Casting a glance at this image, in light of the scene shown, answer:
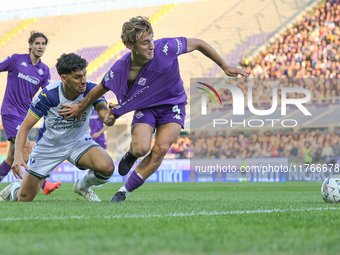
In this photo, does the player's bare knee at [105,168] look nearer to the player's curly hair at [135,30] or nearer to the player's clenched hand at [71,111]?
the player's clenched hand at [71,111]

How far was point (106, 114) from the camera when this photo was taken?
5148mm

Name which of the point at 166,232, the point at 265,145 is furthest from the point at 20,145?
the point at 265,145

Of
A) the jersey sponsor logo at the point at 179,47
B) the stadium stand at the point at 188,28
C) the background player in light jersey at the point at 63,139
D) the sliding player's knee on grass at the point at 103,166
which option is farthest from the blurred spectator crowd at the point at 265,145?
the jersey sponsor logo at the point at 179,47

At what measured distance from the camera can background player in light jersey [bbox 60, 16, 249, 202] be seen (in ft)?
16.3

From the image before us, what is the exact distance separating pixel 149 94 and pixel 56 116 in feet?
3.42

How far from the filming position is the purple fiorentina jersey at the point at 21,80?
7113 mm

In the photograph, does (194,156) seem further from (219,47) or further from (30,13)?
(30,13)

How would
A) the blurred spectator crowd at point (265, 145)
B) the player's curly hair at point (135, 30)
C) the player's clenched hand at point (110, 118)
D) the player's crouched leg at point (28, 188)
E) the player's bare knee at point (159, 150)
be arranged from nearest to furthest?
the player's curly hair at point (135, 30), the player's clenched hand at point (110, 118), the player's bare knee at point (159, 150), the player's crouched leg at point (28, 188), the blurred spectator crowd at point (265, 145)

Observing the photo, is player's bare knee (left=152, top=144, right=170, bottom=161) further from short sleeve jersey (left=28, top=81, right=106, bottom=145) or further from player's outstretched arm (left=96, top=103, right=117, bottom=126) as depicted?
short sleeve jersey (left=28, top=81, right=106, bottom=145)

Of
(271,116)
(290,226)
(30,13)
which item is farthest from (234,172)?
(30,13)

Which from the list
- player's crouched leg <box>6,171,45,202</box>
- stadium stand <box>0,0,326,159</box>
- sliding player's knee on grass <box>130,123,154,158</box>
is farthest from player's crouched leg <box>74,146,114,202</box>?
stadium stand <box>0,0,326,159</box>

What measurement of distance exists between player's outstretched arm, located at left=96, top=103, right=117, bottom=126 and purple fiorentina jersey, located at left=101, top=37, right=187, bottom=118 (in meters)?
0.05

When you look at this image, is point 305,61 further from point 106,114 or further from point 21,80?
point 106,114

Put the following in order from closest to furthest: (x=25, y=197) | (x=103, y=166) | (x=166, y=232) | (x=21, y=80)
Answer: (x=166, y=232)
(x=103, y=166)
(x=25, y=197)
(x=21, y=80)
